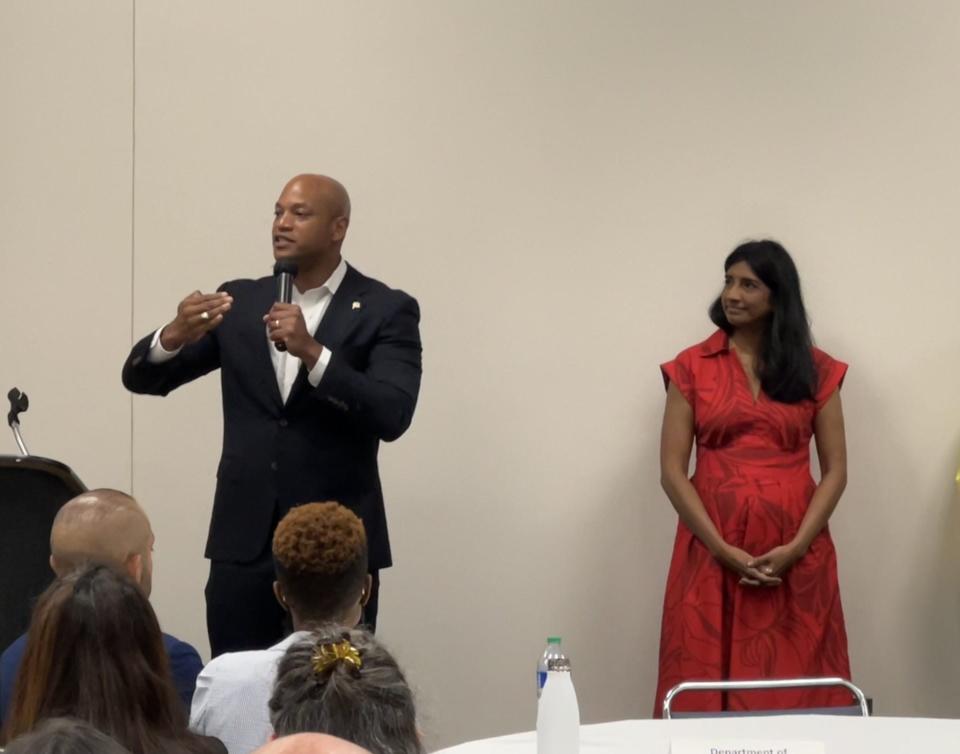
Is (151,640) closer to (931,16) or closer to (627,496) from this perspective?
(627,496)

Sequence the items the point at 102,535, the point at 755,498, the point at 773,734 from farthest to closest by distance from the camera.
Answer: the point at 755,498 → the point at 102,535 → the point at 773,734

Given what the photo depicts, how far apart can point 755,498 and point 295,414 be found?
1.53 metres

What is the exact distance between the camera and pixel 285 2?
208 inches

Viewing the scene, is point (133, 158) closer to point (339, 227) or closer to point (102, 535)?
point (339, 227)

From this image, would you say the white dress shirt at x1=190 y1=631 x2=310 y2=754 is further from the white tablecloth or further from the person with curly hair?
the white tablecloth

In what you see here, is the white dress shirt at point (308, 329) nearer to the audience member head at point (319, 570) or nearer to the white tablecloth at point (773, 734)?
the audience member head at point (319, 570)

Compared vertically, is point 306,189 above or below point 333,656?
above

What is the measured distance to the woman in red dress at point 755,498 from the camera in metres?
4.67

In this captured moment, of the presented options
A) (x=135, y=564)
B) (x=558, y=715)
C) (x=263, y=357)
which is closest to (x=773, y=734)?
(x=558, y=715)

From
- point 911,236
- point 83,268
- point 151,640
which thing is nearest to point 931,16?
point 911,236

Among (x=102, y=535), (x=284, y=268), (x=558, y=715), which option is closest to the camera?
(x=558, y=715)

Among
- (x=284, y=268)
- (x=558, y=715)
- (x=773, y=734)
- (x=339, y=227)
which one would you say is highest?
(x=339, y=227)

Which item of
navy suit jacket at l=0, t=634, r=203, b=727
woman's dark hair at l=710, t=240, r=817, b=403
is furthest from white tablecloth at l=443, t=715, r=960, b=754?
woman's dark hair at l=710, t=240, r=817, b=403

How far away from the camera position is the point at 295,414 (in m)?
3.92
